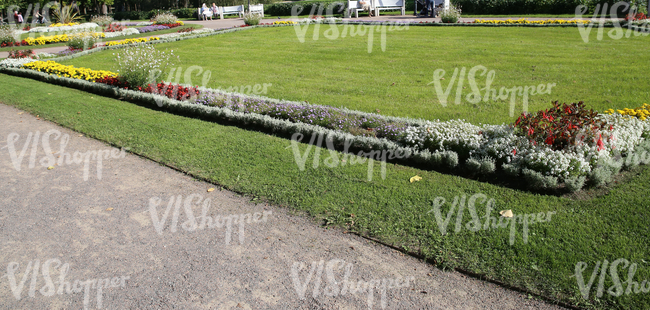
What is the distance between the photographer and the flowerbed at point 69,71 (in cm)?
1301

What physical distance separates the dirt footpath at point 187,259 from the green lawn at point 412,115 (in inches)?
13.5

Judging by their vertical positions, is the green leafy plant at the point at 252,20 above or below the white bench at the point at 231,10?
below

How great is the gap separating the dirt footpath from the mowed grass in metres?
4.79

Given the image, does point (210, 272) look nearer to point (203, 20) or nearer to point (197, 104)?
point (197, 104)

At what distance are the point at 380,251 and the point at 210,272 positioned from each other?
73.9 inches

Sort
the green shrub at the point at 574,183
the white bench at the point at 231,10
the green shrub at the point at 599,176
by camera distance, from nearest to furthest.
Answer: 1. the green shrub at the point at 574,183
2. the green shrub at the point at 599,176
3. the white bench at the point at 231,10

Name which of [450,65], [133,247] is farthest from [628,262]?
[450,65]

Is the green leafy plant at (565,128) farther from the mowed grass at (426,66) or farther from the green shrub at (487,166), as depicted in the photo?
the mowed grass at (426,66)

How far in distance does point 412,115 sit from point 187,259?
5.82m

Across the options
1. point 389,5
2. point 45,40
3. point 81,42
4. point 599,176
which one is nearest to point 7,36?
point 45,40

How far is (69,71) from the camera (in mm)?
13859

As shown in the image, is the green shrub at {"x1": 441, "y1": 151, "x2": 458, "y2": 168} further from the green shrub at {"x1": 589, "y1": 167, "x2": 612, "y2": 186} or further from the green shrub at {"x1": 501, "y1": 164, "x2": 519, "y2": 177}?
the green shrub at {"x1": 589, "y1": 167, "x2": 612, "y2": 186}

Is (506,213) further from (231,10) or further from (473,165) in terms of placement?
(231,10)

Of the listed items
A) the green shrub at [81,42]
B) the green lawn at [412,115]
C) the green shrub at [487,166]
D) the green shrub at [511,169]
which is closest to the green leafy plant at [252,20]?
the green lawn at [412,115]
